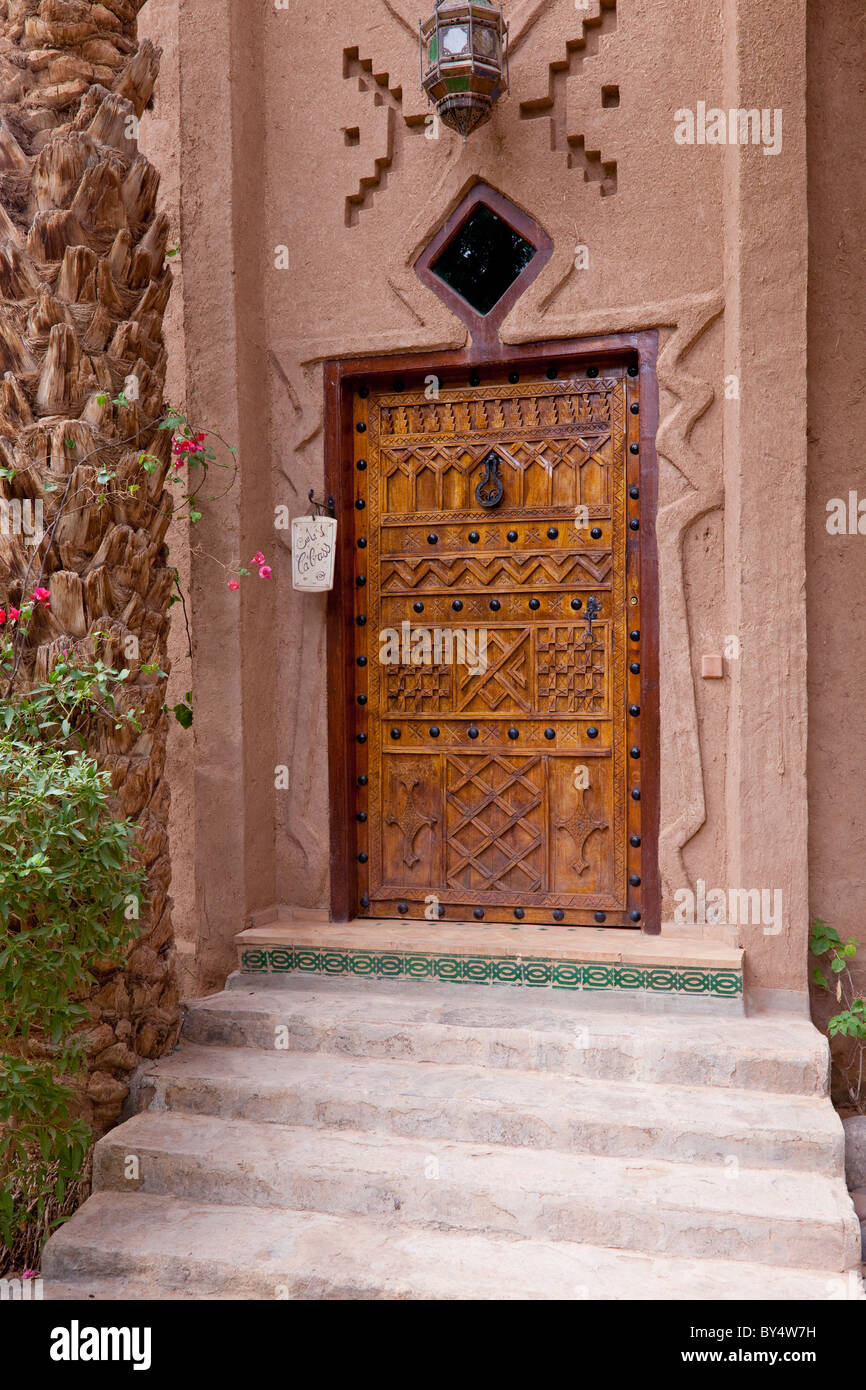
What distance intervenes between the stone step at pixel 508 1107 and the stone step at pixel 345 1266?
1.09ft

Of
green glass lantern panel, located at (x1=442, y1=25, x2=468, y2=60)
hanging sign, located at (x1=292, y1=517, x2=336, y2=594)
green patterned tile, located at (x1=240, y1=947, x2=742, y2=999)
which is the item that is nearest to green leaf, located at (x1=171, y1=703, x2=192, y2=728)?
hanging sign, located at (x1=292, y1=517, x2=336, y2=594)

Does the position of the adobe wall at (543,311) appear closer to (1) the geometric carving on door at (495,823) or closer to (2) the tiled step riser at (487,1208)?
(1) the geometric carving on door at (495,823)

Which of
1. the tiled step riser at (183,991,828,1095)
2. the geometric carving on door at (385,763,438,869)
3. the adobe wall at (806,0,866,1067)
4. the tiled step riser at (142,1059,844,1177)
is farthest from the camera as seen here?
the geometric carving on door at (385,763,438,869)

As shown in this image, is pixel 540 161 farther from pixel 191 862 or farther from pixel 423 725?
pixel 191 862

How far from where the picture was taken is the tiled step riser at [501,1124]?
326 centimetres

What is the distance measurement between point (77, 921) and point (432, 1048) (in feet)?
4.27

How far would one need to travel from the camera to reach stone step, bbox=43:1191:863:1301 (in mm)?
2908

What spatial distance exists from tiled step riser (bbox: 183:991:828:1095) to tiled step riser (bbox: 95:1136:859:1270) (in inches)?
17.9

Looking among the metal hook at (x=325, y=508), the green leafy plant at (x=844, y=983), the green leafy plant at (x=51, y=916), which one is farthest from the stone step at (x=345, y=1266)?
the metal hook at (x=325, y=508)

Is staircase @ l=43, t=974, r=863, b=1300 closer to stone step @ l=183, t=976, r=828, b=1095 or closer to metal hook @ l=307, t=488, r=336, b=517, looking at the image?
stone step @ l=183, t=976, r=828, b=1095

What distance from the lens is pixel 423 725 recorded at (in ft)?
15.2

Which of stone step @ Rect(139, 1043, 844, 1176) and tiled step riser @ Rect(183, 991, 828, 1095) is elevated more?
tiled step riser @ Rect(183, 991, 828, 1095)

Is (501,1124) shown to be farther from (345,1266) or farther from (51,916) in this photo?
(51,916)

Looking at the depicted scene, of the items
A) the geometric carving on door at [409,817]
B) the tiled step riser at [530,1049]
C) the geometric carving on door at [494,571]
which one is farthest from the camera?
the geometric carving on door at [409,817]
